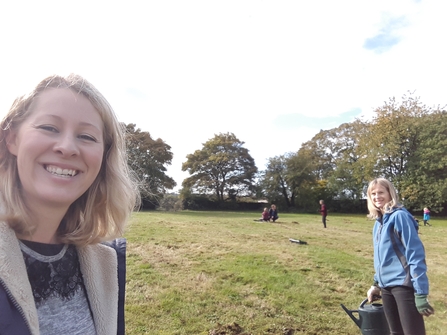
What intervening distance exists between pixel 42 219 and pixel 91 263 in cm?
35

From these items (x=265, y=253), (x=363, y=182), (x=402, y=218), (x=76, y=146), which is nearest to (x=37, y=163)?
(x=76, y=146)

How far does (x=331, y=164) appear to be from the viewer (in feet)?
Result: 178

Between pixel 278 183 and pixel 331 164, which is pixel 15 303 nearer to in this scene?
pixel 278 183

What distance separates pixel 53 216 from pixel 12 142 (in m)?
0.35

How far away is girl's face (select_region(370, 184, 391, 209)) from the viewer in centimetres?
395

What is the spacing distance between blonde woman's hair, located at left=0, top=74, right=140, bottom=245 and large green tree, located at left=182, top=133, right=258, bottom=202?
5032 cm

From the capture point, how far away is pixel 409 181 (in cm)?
3406

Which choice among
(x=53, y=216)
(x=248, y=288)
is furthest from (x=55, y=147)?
(x=248, y=288)

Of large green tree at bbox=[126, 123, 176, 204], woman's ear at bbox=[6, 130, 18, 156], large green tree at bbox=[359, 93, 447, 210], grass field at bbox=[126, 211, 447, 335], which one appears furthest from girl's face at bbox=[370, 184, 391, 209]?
large green tree at bbox=[126, 123, 176, 204]

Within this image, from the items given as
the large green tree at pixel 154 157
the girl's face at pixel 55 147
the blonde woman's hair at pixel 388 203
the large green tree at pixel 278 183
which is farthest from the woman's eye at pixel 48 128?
the large green tree at pixel 278 183

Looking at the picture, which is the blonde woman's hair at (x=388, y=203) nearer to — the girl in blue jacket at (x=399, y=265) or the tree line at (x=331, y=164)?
the girl in blue jacket at (x=399, y=265)

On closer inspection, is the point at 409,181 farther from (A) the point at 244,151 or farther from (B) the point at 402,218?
(B) the point at 402,218

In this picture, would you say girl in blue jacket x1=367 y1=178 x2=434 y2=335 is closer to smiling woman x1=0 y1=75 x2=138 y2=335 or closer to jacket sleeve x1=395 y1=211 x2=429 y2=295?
jacket sleeve x1=395 y1=211 x2=429 y2=295

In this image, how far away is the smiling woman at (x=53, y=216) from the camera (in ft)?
4.16
